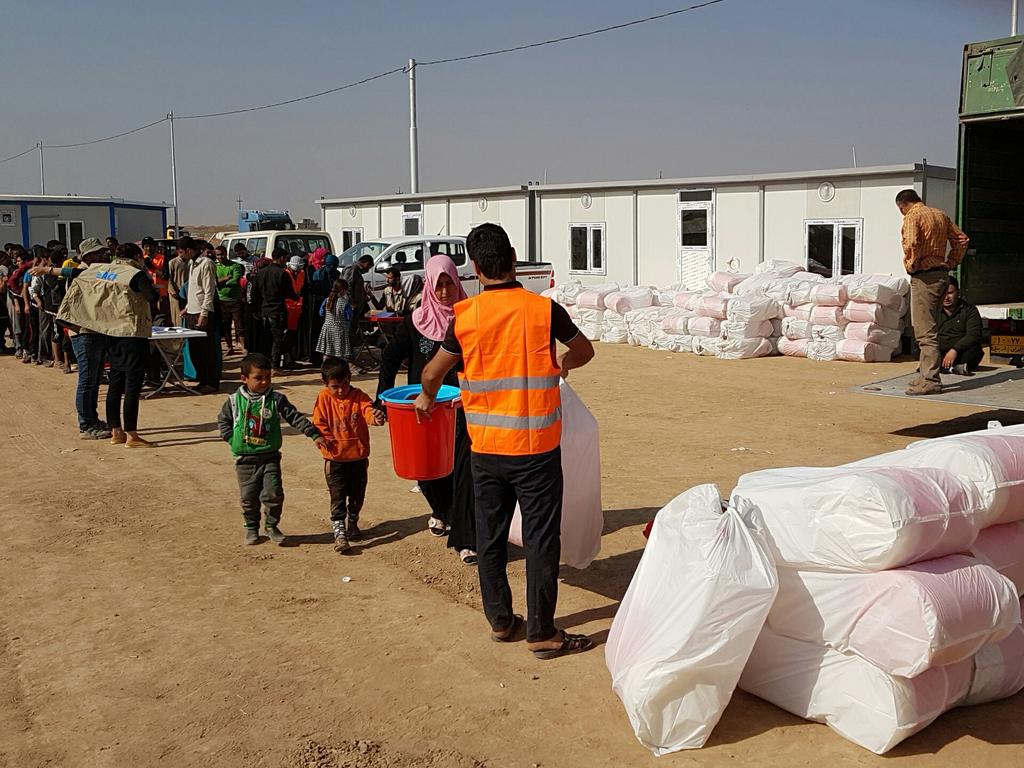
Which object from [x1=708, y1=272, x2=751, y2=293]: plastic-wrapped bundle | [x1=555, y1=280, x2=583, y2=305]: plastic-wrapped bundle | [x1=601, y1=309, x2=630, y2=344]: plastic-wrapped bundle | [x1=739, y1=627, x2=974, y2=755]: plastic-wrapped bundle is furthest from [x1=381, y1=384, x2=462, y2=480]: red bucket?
[x1=555, y1=280, x2=583, y2=305]: plastic-wrapped bundle

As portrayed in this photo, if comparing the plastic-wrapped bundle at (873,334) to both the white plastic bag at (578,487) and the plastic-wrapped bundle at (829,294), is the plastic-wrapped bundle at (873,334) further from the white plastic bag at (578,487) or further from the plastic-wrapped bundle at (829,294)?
the white plastic bag at (578,487)

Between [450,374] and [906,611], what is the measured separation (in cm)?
307

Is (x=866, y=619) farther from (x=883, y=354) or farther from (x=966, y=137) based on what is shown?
(x=883, y=354)

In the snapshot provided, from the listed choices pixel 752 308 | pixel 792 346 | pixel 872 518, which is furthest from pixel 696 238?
pixel 872 518

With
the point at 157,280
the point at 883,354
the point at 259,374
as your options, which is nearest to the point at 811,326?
the point at 883,354

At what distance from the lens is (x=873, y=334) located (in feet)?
47.0

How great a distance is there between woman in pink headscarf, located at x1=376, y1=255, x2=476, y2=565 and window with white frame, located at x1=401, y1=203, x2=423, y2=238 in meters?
19.0

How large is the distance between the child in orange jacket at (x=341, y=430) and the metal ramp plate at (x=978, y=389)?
4.66m

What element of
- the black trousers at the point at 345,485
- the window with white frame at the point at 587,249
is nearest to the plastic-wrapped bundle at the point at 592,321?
the window with white frame at the point at 587,249

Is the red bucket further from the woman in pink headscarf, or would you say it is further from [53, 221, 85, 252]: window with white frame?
[53, 221, 85, 252]: window with white frame

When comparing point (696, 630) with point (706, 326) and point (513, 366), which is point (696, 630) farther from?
point (706, 326)

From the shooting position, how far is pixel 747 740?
3.58m

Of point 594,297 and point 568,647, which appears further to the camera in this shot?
point 594,297

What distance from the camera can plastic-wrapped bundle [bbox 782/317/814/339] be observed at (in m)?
14.9
